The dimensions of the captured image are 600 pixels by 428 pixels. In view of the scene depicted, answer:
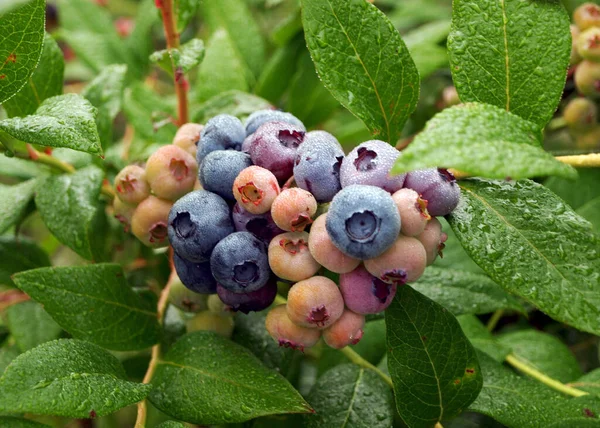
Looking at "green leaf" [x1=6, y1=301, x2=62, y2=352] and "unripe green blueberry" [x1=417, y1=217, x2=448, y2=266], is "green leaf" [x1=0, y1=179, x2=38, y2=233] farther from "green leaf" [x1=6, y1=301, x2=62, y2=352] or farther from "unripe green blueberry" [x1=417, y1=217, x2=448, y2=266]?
"unripe green blueberry" [x1=417, y1=217, x2=448, y2=266]

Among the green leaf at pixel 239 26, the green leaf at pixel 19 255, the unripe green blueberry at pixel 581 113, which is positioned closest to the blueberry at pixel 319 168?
the green leaf at pixel 19 255

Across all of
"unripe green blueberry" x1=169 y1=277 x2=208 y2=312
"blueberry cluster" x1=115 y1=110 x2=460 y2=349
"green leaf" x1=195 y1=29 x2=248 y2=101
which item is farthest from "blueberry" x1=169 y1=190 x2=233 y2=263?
"green leaf" x1=195 y1=29 x2=248 y2=101

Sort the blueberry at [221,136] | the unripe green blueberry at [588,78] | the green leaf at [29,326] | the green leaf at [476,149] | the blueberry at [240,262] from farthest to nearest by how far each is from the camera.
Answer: the unripe green blueberry at [588,78], the green leaf at [29,326], the blueberry at [221,136], the blueberry at [240,262], the green leaf at [476,149]

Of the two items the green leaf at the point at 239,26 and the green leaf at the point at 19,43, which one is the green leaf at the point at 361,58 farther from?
the green leaf at the point at 239,26

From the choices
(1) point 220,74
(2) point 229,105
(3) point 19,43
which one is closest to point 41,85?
(3) point 19,43

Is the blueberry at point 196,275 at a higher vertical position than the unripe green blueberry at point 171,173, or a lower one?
lower

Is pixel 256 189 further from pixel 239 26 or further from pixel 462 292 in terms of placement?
pixel 239 26

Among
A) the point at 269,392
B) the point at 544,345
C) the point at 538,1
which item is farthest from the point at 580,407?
the point at 538,1
